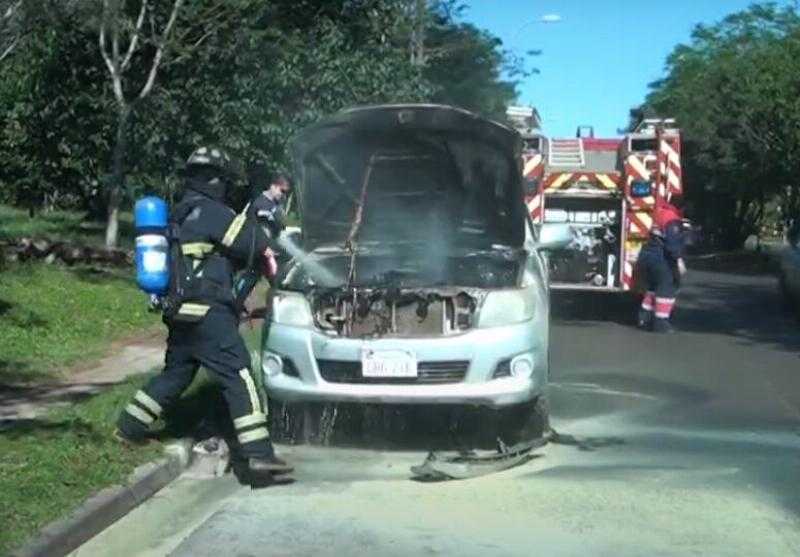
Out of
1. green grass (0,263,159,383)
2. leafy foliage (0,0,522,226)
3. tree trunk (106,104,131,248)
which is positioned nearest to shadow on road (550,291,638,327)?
leafy foliage (0,0,522,226)

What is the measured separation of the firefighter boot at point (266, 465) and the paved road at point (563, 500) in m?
0.12

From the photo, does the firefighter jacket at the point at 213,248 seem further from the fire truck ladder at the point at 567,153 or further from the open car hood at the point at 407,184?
the fire truck ladder at the point at 567,153

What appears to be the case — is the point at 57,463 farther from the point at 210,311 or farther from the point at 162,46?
the point at 162,46

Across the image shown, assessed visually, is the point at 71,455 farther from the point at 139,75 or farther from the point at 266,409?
the point at 139,75

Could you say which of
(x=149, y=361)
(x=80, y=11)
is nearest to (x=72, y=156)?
(x=80, y=11)

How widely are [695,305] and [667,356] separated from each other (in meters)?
8.65

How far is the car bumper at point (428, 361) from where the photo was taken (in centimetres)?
829

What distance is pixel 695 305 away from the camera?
22.6m

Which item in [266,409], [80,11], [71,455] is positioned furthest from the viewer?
[80,11]

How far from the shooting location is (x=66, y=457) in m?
7.21

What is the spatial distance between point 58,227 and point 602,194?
545 inches

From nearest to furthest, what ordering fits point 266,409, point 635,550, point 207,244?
point 635,550 → point 207,244 → point 266,409

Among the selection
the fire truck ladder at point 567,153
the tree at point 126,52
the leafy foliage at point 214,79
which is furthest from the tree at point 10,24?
the fire truck ladder at point 567,153

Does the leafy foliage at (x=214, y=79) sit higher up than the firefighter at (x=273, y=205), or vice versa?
the leafy foliage at (x=214, y=79)
